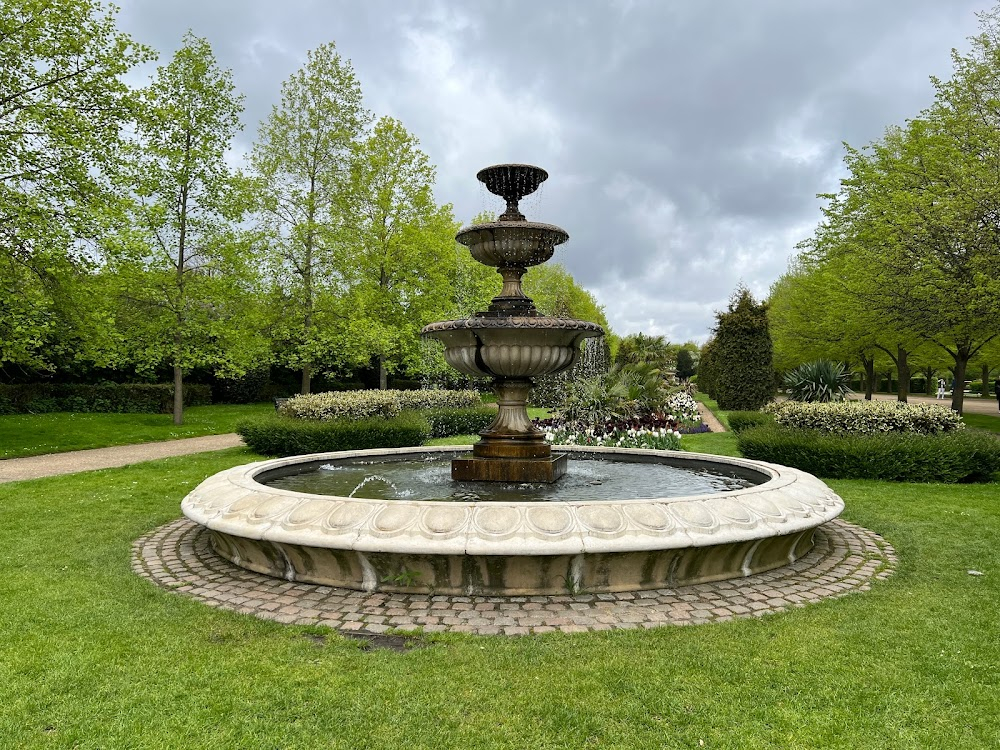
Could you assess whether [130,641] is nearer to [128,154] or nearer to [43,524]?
[43,524]

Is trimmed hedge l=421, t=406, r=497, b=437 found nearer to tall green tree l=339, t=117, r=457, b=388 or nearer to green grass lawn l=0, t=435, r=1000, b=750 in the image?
tall green tree l=339, t=117, r=457, b=388

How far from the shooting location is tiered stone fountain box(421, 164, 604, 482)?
6.97 metres

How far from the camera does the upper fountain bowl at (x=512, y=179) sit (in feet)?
24.5

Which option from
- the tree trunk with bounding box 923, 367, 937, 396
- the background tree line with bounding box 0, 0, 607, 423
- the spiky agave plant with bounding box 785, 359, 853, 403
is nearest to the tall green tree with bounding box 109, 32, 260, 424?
the background tree line with bounding box 0, 0, 607, 423

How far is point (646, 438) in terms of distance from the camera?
1304cm

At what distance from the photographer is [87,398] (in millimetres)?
23953

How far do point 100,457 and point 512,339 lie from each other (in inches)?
477

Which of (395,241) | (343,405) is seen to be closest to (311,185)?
(395,241)

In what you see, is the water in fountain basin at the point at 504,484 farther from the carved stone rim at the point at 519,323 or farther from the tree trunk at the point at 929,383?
the tree trunk at the point at 929,383

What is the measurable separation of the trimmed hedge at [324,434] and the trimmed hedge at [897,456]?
A: 25.9 feet

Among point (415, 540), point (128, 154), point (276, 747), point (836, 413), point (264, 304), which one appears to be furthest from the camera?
point (264, 304)

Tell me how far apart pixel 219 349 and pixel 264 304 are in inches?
153

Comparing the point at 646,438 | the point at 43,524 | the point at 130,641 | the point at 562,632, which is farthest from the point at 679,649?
the point at 646,438

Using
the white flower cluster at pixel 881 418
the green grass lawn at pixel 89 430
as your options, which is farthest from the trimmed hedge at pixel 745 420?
the green grass lawn at pixel 89 430
